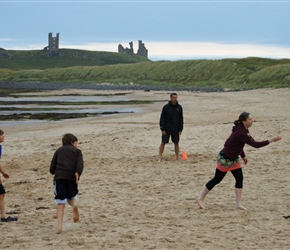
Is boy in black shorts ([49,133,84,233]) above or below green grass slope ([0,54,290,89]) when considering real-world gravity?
below

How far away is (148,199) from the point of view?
10562mm

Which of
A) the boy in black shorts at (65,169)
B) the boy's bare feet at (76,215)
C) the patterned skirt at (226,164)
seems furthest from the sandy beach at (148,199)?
the patterned skirt at (226,164)

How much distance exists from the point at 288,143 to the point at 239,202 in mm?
7502

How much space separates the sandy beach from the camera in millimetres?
7977

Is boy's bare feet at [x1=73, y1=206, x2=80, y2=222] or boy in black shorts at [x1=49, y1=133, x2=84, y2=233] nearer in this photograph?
boy in black shorts at [x1=49, y1=133, x2=84, y2=233]

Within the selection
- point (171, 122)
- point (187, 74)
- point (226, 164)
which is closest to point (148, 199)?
point (226, 164)

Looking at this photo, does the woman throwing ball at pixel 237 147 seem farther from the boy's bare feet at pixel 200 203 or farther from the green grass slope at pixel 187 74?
the green grass slope at pixel 187 74

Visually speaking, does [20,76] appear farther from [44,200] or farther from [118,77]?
[44,200]

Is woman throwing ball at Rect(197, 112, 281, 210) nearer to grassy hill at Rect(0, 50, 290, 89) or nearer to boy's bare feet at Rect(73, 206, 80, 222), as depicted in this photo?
boy's bare feet at Rect(73, 206, 80, 222)

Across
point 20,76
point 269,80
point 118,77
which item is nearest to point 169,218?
point 269,80

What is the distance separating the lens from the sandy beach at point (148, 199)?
314 inches

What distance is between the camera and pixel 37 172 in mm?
13914

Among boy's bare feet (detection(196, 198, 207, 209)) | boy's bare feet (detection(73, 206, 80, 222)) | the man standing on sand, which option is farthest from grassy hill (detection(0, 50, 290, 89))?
boy's bare feet (detection(73, 206, 80, 222))

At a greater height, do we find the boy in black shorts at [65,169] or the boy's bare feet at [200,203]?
the boy in black shorts at [65,169]
